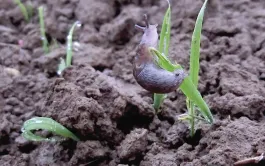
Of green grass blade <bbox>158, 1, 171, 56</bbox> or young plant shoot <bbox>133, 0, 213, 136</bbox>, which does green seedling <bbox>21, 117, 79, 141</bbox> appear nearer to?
young plant shoot <bbox>133, 0, 213, 136</bbox>

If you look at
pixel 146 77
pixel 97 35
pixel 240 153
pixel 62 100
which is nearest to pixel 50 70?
pixel 97 35

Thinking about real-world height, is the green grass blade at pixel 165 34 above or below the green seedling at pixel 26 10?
below

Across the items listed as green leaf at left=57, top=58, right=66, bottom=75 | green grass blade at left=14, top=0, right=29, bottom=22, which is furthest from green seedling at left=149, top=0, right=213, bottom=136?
green grass blade at left=14, top=0, right=29, bottom=22

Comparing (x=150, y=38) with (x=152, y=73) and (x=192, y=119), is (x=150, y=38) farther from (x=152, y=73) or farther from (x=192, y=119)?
(x=192, y=119)

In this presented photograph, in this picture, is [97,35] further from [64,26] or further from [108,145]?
[108,145]

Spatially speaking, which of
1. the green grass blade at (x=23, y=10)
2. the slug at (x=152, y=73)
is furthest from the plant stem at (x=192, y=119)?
the green grass blade at (x=23, y=10)

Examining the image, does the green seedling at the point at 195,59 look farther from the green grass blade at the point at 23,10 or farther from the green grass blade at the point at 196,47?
the green grass blade at the point at 23,10

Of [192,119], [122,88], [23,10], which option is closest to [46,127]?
[122,88]
